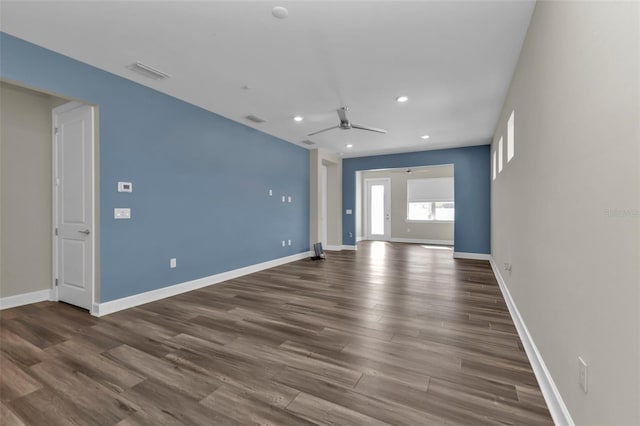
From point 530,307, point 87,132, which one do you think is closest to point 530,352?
point 530,307

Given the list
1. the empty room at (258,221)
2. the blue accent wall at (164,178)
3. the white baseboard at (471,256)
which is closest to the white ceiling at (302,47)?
the empty room at (258,221)

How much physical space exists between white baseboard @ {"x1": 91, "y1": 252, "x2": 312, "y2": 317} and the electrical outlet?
160 inches

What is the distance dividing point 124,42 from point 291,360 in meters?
3.25

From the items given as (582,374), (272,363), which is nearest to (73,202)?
(272,363)

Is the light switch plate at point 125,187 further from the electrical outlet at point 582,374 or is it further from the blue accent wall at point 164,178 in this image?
the electrical outlet at point 582,374

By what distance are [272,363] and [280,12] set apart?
8.97 feet

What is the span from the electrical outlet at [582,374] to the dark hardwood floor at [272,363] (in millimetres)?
425

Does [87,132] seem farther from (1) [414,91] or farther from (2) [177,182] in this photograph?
(1) [414,91]

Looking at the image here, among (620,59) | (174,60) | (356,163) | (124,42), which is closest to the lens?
(620,59)

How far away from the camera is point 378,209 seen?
35.6 feet

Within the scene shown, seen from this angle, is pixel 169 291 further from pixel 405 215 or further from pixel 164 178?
pixel 405 215

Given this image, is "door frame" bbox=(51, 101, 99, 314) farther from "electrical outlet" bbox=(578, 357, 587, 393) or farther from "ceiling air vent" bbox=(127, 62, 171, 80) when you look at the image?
"electrical outlet" bbox=(578, 357, 587, 393)

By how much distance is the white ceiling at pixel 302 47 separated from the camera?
2.22m

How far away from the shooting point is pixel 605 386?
1063 mm
